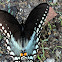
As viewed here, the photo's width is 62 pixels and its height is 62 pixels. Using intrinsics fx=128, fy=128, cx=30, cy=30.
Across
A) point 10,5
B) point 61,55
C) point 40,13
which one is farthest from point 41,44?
point 10,5

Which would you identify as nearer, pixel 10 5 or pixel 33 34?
pixel 33 34

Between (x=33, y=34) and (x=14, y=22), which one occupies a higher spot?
(x=14, y=22)

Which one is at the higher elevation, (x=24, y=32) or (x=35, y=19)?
(x=35, y=19)

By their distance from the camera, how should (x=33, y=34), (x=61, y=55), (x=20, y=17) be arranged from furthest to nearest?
(x=20, y=17) < (x=61, y=55) < (x=33, y=34)

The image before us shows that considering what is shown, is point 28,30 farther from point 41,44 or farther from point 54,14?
point 54,14

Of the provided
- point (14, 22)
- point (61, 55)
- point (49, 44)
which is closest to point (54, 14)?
point (49, 44)

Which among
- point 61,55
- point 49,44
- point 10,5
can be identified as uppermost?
point 10,5

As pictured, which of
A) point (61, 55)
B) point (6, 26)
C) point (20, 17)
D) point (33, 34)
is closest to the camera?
point (6, 26)
